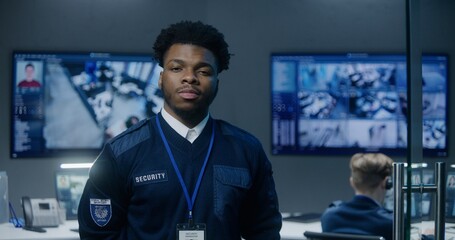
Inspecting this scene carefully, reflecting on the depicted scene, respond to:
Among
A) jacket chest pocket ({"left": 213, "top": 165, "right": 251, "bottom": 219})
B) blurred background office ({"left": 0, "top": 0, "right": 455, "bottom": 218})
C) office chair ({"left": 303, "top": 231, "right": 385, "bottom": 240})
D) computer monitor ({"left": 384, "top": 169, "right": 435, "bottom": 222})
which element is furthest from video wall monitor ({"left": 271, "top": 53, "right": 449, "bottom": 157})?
computer monitor ({"left": 384, "top": 169, "right": 435, "bottom": 222})

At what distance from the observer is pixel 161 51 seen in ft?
5.80

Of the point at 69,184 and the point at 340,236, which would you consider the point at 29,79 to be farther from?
the point at 340,236

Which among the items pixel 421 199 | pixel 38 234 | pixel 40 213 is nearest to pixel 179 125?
pixel 421 199

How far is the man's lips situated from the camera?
1.63m

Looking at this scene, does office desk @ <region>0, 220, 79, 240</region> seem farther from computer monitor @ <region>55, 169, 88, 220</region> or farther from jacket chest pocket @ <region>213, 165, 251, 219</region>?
jacket chest pocket @ <region>213, 165, 251, 219</region>

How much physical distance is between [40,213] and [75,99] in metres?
1.21

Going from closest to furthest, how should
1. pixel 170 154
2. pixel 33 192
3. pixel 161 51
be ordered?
pixel 170 154 < pixel 161 51 < pixel 33 192

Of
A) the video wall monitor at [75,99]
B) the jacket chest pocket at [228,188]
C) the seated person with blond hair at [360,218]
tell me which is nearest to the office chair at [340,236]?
the seated person with blond hair at [360,218]

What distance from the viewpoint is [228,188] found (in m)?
1.64

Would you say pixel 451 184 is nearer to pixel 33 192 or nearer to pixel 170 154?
pixel 170 154

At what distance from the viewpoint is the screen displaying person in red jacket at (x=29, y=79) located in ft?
16.5

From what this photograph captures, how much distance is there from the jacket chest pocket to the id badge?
0.05 meters

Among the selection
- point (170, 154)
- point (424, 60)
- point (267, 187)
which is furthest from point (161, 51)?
point (424, 60)

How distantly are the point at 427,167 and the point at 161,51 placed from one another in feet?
2.48
